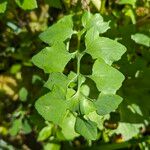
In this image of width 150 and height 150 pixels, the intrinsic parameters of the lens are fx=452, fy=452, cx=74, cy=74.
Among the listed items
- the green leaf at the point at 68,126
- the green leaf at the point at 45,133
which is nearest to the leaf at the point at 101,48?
the green leaf at the point at 68,126

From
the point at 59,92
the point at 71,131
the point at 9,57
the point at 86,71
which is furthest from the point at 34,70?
the point at 59,92

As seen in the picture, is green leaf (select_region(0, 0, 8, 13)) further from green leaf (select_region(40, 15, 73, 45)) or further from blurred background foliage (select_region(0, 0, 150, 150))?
green leaf (select_region(40, 15, 73, 45))

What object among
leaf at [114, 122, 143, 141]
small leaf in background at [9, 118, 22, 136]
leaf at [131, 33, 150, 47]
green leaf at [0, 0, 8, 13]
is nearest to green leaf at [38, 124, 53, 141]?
small leaf in background at [9, 118, 22, 136]

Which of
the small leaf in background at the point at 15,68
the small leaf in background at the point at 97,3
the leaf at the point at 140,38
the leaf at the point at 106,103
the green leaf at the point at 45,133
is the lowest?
the green leaf at the point at 45,133

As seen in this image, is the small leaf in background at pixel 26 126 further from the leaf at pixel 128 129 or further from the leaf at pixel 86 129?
the leaf at pixel 86 129

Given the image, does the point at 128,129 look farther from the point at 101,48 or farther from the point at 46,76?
the point at 101,48

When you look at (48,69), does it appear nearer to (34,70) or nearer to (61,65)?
(61,65)
